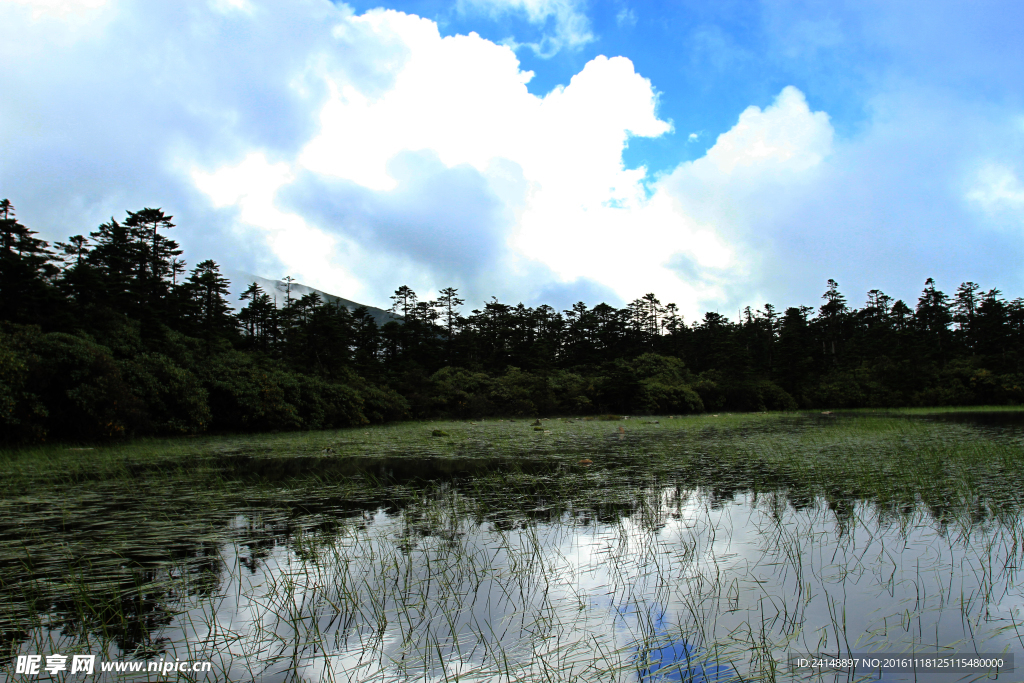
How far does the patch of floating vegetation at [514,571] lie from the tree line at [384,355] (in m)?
8.34

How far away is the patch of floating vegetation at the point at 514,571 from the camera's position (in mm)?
2850

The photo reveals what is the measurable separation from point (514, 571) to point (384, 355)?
4282 cm

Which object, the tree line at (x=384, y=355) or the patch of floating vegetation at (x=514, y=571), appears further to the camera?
the tree line at (x=384, y=355)

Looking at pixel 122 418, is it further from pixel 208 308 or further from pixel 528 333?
pixel 528 333

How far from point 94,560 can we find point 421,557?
261 cm

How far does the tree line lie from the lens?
1489cm

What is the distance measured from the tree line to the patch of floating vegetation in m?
8.34

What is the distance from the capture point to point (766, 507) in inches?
241

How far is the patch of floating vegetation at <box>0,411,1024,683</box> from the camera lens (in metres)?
2.85

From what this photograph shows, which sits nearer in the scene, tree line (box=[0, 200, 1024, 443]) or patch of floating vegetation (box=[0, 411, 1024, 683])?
patch of floating vegetation (box=[0, 411, 1024, 683])

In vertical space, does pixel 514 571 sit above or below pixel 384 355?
below

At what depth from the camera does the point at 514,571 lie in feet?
13.4

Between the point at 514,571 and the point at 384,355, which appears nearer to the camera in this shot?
the point at 514,571

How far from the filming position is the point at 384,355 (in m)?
45.4
